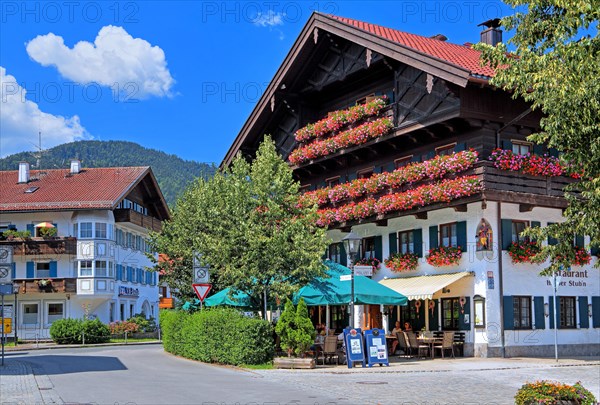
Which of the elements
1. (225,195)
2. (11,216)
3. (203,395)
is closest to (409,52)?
(225,195)

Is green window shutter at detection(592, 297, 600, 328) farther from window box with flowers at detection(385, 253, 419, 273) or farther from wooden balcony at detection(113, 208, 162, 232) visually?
wooden balcony at detection(113, 208, 162, 232)

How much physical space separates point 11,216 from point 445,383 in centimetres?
4830

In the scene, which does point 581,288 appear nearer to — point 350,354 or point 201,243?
point 350,354

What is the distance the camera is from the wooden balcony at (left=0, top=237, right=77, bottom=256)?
58.8 meters

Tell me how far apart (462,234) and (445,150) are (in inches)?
132

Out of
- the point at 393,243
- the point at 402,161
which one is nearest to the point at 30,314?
the point at 393,243

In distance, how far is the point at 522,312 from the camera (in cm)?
3036

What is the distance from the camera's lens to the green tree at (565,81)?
13367mm

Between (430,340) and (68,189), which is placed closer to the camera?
(430,340)

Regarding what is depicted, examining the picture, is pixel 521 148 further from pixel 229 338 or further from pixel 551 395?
pixel 551 395

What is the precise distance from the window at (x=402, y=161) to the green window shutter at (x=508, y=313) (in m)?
7.12

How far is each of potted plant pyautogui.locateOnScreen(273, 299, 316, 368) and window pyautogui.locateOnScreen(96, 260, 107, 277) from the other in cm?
3682

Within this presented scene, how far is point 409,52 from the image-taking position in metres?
31.0

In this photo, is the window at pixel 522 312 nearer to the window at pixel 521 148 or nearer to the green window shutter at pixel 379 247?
the window at pixel 521 148
